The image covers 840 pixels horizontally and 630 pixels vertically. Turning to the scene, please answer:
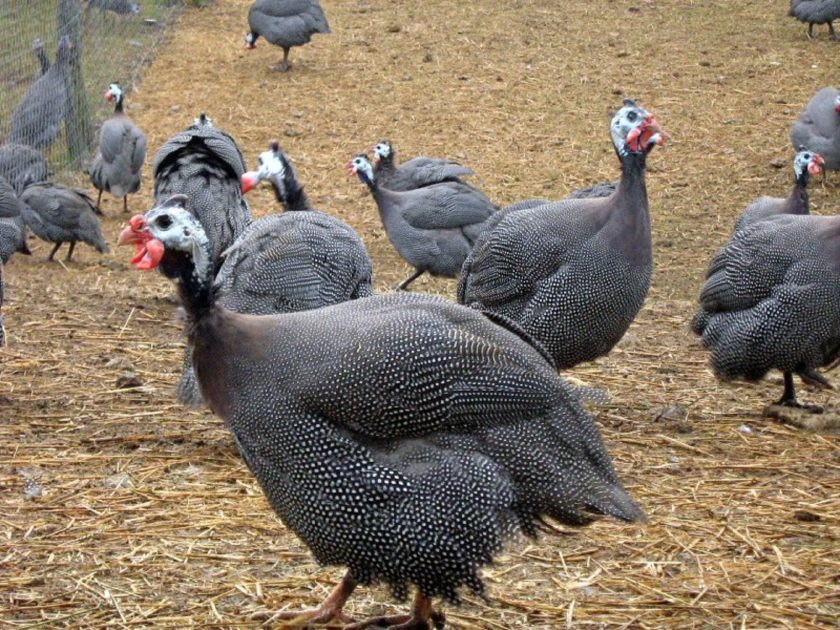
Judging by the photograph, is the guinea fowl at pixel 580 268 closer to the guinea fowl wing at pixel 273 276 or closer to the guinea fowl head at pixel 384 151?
the guinea fowl wing at pixel 273 276

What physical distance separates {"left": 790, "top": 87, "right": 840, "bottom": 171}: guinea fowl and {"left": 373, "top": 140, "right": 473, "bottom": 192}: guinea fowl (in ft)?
9.59

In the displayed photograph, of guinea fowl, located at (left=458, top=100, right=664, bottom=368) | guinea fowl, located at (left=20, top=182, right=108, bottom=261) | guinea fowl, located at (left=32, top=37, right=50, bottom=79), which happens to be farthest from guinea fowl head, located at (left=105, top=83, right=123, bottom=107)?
guinea fowl, located at (left=458, top=100, right=664, bottom=368)

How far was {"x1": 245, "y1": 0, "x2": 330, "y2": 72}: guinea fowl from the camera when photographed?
43.2 ft

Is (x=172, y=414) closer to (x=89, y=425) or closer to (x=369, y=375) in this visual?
(x=89, y=425)

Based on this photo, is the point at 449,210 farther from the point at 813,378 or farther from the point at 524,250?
the point at 813,378

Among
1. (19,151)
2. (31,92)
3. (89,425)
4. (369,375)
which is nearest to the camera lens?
(369,375)

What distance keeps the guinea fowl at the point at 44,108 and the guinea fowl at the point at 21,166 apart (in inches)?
18.4

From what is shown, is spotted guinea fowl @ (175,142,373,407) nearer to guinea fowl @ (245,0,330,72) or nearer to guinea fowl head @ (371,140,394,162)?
guinea fowl head @ (371,140,394,162)

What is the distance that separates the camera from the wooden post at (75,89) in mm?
10898

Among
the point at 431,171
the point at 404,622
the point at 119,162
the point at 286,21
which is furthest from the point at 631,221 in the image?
the point at 286,21

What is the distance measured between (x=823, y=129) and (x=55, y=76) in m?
6.45

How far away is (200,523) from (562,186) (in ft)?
19.2

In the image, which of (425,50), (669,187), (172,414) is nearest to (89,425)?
(172,414)

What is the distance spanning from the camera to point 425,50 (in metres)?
13.7
